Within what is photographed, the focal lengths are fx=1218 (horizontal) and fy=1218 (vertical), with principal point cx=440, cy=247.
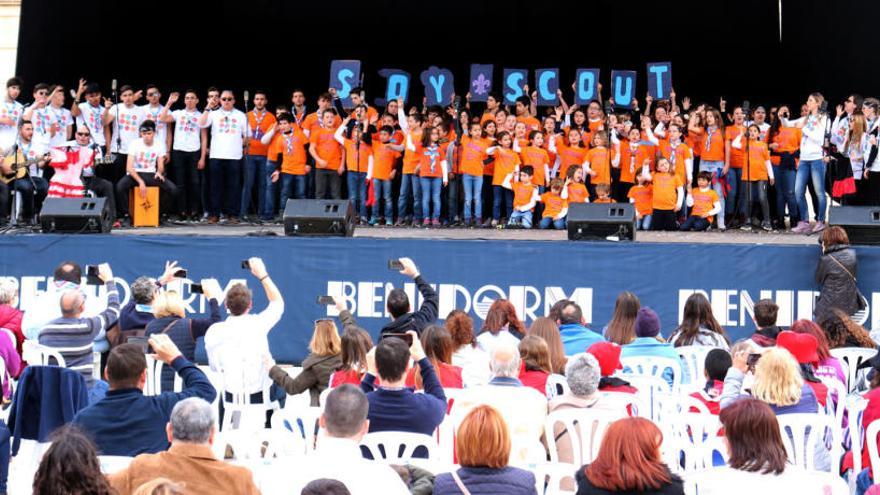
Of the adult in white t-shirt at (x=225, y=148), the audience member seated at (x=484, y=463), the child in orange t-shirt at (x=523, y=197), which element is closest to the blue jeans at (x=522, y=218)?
the child in orange t-shirt at (x=523, y=197)

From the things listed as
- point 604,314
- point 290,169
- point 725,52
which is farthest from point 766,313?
point 725,52

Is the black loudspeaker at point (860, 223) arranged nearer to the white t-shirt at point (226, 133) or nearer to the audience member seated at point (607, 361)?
the audience member seated at point (607, 361)

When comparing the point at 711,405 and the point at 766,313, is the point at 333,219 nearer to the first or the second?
the point at 766,313

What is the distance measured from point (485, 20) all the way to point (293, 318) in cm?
786

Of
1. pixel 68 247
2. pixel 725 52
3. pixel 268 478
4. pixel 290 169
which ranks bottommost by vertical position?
pixel 268 478

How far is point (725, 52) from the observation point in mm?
18047

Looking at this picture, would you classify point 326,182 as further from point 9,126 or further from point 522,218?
point 9,126

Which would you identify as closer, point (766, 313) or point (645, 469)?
point (645, 469)

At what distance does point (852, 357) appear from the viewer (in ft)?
27.2

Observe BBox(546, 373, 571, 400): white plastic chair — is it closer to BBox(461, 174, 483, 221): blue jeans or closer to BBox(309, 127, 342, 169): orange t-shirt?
BBox(461, 174, 483, 221): blue jeans

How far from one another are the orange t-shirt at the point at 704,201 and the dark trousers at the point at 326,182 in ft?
15.4

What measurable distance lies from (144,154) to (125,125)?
3.05 feet

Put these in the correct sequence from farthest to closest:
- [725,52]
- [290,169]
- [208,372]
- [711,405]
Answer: [725,52]
[290,169]
[208,372]
[711,405]

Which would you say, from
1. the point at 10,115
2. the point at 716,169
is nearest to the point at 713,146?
the point at 716,169
